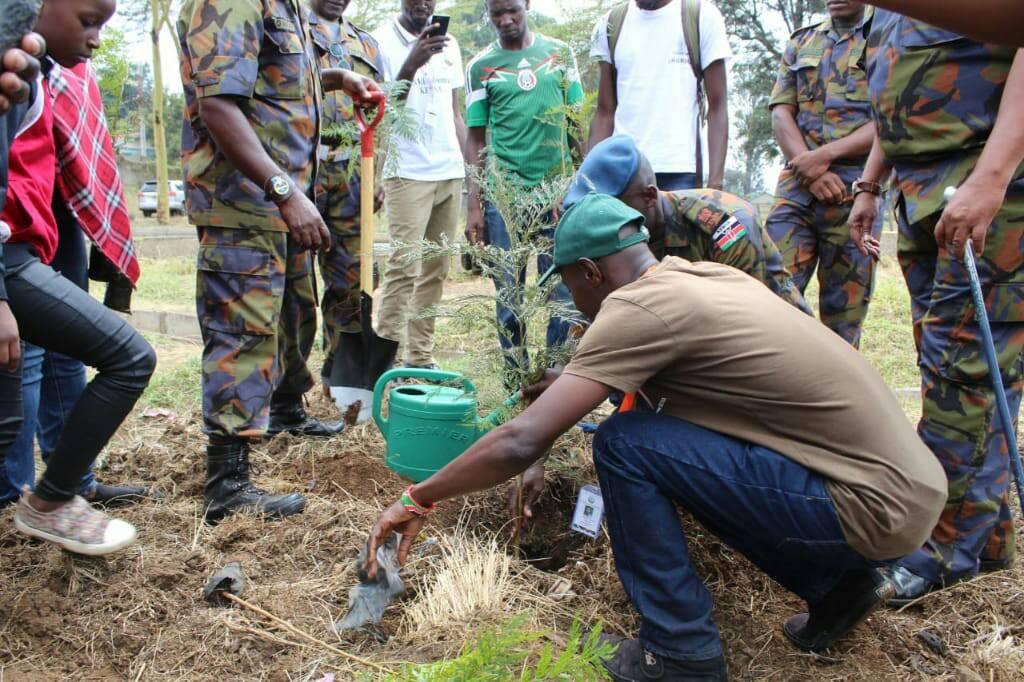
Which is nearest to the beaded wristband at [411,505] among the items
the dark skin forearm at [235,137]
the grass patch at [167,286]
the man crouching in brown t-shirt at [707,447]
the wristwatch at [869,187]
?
the man crouching in brown t-shirt at [707,447]

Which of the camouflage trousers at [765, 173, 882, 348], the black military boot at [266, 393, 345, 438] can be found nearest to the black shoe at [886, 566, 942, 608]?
the camouflage trousers at [765, 173, 882, 348]

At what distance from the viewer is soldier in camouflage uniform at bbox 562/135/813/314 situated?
2.95 meters

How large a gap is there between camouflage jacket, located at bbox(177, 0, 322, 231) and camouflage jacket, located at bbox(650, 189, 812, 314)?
1.47m

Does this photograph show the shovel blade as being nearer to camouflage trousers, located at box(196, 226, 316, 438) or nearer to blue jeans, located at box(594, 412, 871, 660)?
camouflage trousers, located at box(196, 226, 316, 438)

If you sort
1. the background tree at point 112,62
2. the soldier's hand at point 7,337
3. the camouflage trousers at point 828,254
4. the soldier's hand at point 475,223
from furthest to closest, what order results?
the background tree at point 112,62 → the soldier's hand at point 475,223 → the camouflage trousers at point 828,254 → the soldier's hand at point 7,337

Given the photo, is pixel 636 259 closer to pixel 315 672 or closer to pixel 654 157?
pixel 315 672

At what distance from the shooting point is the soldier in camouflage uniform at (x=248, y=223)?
3086 millimetres

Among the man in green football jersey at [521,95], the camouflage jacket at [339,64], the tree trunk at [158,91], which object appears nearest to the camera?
the camouflage jacket at [339,64]

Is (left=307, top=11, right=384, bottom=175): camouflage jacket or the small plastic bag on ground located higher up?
(left=307, top=11, right=384, bottom=175): camouflage jacket

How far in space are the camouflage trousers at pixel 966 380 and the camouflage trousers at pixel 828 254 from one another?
1.17 meters

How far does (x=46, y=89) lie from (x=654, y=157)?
2788 millimetres

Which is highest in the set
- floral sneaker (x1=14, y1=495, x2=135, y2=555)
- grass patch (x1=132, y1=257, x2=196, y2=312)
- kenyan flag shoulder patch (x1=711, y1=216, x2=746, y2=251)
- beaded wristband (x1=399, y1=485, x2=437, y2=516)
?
kenyan flag shoulder patch (x1=711, y1=216, x2=746, y2=251)

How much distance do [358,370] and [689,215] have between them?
206 centimetres

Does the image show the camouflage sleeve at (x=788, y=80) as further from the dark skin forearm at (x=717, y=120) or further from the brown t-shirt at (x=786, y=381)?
the brown t-shirt at (x=786, y=381)
